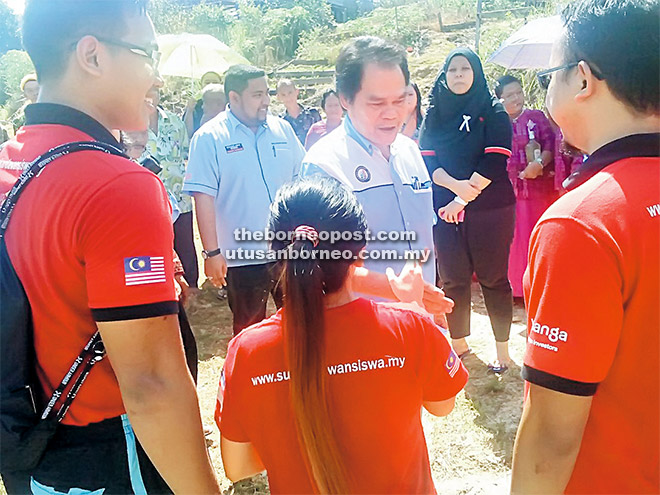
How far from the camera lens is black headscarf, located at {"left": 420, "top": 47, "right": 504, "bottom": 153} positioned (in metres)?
3.05

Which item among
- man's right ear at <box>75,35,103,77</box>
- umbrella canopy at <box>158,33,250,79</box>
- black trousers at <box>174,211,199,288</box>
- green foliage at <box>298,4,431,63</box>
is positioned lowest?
black trousers at <box>174,211,199,288</box>

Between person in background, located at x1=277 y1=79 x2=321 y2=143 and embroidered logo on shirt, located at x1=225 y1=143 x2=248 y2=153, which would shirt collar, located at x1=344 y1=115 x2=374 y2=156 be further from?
person in background, located at x1=277 y1=79 x2=321 y2=143

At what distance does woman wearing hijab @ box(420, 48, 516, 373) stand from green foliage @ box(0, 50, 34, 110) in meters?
17.1

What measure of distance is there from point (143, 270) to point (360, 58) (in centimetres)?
142

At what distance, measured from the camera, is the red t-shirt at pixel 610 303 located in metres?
0.96

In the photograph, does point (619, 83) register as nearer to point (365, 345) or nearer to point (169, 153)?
point (365, 345)

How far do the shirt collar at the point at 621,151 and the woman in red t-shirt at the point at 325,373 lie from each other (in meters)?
0.54

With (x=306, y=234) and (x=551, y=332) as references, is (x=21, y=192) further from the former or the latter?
(x=551, y=332)

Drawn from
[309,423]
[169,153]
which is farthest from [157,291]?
[169,153]

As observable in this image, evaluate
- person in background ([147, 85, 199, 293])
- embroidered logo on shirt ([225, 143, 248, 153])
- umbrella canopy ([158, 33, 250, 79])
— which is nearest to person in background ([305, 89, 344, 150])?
person in background ([147, 85, 199, 293])

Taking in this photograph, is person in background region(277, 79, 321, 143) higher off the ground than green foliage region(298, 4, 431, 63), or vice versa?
green foliage region(298, 4, 431, 63)

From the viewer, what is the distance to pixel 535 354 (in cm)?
105

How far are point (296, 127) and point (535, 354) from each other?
A: 22.4 ft

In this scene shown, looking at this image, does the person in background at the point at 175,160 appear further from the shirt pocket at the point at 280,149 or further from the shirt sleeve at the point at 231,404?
the shirt sleeve at the point at 231,404
